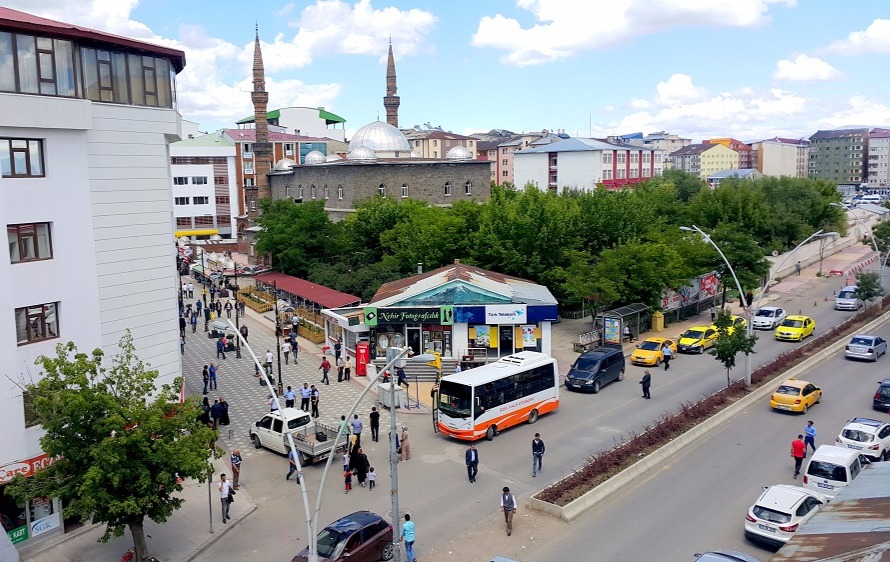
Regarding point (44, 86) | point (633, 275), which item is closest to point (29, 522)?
point (44, 86)

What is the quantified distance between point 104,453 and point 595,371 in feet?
63.2

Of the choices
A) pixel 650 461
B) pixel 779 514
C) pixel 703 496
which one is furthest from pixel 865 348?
pixel 779 514

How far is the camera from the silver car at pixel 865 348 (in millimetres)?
34062

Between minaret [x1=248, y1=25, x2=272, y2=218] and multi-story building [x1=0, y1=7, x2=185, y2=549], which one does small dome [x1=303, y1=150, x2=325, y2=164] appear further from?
multi-story building [x1=0, y1=7, x2=185, y2=549]

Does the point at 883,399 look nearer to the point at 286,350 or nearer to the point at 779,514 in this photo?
the point at 779,514

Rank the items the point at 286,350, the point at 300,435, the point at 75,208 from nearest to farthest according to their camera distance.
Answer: the point at 75,208 → the point at 300,435 → the point at 286,350

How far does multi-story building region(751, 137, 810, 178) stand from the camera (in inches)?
6806

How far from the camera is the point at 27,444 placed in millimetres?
17672

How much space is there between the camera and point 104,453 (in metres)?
15.0

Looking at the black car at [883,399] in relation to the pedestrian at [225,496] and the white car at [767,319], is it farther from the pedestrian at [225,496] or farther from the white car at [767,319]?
the pedestrian at [225,496]

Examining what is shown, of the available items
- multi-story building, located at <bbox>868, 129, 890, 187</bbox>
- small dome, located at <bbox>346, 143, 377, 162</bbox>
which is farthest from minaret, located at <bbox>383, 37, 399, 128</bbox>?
multi-story building, located at <bbox>868, 129, 890, 187</bbox>

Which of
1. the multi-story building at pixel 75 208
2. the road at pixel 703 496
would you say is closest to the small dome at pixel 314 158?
the multi-story building at pixel 75 208

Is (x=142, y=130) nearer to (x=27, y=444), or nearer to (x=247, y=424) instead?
(x=27, y=444)

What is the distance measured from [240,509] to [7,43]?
1267 cm
